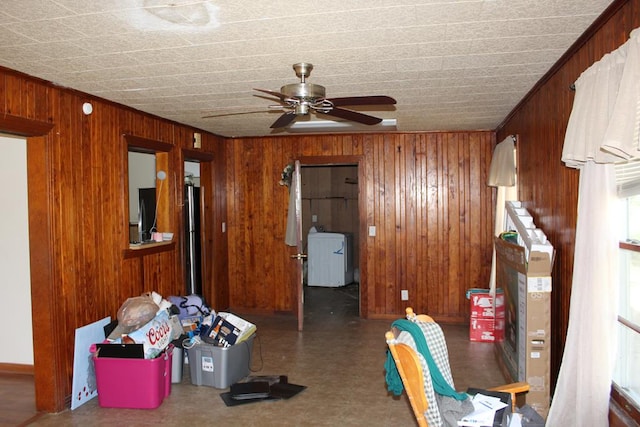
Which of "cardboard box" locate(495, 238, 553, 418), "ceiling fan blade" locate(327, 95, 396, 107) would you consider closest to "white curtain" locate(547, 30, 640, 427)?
"cardboard box" locate(495, 238, 553, 418)

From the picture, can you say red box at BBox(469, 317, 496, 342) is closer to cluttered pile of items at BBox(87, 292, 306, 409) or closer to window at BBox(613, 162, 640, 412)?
cluttered pile of items at BBox(87, 292, 306, 409)

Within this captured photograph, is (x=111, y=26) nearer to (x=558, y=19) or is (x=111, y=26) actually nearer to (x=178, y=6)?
(x=178, y=6)

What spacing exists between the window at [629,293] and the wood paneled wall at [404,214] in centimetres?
327

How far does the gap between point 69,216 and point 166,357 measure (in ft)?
4.29

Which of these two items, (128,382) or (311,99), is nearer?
(311,99)

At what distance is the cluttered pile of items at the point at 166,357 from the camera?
3.41 m

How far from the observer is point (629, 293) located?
2393mm

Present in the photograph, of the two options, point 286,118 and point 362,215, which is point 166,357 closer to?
point 286,118

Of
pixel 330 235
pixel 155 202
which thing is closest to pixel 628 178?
pixel 155 202

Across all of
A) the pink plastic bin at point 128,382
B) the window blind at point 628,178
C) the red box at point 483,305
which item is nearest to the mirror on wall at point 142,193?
the pink plastic bin at point 128,382

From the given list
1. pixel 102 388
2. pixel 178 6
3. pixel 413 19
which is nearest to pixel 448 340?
pixel 102 388

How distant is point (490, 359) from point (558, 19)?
125 inches

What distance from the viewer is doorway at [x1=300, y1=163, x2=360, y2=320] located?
7.67 meters

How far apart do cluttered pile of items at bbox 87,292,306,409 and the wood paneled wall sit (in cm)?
221
